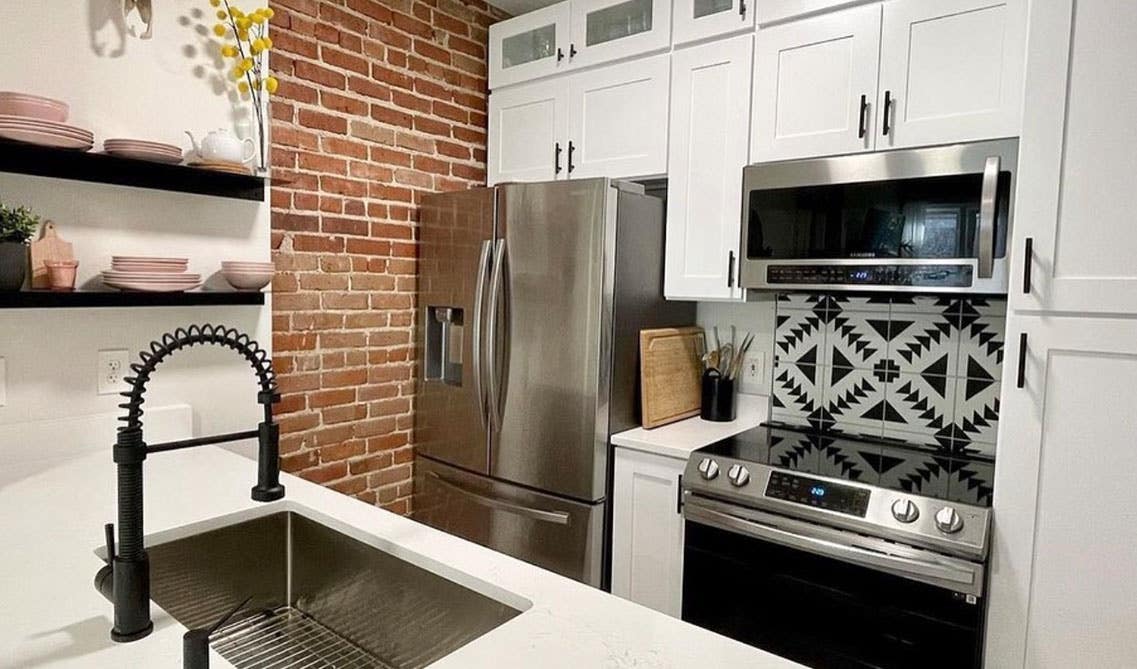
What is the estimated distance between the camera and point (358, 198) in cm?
256

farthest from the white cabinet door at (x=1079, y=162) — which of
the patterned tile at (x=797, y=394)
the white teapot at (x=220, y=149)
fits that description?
the white teapot at (x=220, y=149)

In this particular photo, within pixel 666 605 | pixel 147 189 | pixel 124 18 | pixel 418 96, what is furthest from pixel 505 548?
pixel 124 18

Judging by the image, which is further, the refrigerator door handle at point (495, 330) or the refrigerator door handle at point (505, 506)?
the refrigerator door handle at point (495, 330)

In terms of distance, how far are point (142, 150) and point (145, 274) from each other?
1.09 ft

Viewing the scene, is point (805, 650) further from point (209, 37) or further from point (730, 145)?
point (209, 37)

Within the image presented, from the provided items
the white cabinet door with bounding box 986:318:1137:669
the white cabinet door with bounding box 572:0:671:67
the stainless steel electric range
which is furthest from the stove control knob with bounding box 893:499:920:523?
the white cabinet door with bounding box 572:0:671:67

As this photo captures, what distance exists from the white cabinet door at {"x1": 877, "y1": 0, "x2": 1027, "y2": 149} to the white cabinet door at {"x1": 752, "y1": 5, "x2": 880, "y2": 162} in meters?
0.05

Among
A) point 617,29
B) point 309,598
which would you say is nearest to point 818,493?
point 309,598

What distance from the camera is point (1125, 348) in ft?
4.74

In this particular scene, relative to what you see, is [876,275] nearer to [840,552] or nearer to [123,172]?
[840,552]

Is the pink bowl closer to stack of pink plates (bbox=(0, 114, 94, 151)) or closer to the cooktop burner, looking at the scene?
stack of pink plates (bbox=(0, 114, 94, 151))

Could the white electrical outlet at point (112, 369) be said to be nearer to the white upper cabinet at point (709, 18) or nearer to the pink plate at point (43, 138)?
the pink plate at point (43, 138)

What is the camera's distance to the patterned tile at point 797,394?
2.47 meters

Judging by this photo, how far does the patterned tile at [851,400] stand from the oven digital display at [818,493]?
645mm
